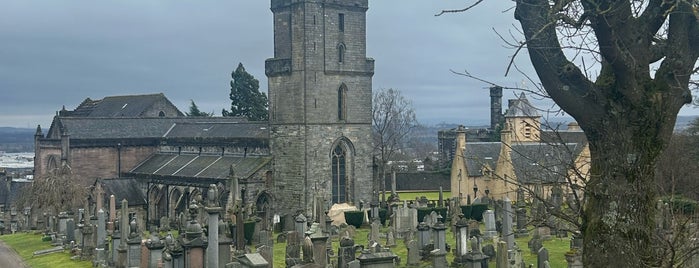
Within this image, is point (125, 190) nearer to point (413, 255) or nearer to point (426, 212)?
point (426, 212)

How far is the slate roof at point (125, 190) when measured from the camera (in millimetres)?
39812

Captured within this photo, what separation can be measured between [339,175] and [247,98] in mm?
34713

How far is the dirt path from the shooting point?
2512cm

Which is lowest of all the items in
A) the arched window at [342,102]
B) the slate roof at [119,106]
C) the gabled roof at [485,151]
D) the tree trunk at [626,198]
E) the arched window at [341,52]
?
the tree trunk at [626,198]

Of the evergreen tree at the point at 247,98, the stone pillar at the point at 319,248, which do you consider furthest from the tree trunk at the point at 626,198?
the evergreen tree at the point at 247,98

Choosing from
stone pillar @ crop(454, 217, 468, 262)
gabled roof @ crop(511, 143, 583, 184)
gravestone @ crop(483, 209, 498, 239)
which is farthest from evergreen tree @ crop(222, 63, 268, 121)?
gabled roof @ crop(511, 143, 583, 184)

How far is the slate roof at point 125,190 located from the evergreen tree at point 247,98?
28333mm

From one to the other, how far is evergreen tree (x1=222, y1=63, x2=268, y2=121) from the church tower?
32.7 meters

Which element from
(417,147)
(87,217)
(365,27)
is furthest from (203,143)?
(417,147)

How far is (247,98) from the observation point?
69562mm

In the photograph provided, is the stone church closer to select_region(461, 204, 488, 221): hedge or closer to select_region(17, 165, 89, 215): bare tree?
select_region(17, 165, 89, 215): bare tree

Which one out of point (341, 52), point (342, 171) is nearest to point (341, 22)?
point (341, 52)

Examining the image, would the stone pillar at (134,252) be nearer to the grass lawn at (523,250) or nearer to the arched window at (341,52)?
the grass lawn at (523,250)

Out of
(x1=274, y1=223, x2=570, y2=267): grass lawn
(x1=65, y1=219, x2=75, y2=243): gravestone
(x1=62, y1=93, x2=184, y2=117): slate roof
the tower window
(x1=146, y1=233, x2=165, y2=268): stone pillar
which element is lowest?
(x1=274, y1=223, x2=570, y2=267): grass lawn
